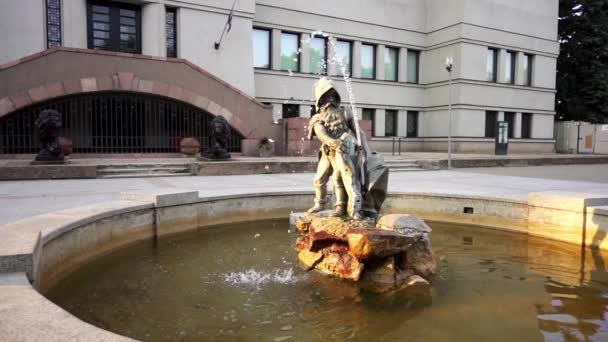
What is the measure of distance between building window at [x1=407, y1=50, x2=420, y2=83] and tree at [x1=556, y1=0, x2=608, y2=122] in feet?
43.2

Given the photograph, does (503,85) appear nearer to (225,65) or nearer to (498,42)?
(498,42)

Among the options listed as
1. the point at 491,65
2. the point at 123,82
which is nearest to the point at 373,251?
the point at 123,82

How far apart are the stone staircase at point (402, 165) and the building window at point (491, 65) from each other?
16041mm

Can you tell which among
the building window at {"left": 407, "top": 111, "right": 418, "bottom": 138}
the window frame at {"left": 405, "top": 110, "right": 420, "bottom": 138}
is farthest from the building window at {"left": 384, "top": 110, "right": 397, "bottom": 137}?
the building window at {"left": 407, "top": 111, "right": 418, "bottom": 138}

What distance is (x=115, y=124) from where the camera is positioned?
18.3 m

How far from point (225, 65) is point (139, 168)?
10.4m

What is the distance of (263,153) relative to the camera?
64.9ft

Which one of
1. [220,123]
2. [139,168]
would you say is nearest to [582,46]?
[220,123]

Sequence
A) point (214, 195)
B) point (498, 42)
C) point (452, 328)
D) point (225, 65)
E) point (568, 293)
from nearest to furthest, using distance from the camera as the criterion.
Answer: point (452, 328), point (568, 293), point (214, 195), point (225, 65), point (498, 42)

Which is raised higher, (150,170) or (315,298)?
(150,170)

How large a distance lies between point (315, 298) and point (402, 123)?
28326mm

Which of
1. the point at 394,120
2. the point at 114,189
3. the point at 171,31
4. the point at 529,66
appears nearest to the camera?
the point at 114,189

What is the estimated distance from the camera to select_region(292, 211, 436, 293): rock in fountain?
4965 mm

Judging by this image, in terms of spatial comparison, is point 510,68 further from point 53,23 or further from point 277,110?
point 53,23
